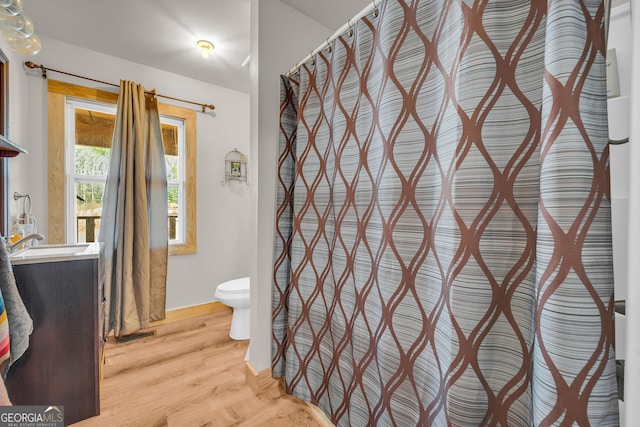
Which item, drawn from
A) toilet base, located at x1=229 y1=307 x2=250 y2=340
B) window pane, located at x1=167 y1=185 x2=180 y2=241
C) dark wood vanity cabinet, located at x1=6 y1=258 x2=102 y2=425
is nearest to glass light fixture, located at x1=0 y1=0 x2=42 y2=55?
dark wood vanity cabinet, located at x1=6 y1=258 x2=102 y2=425

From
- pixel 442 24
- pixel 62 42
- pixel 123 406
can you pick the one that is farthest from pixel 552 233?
pixel 62 42

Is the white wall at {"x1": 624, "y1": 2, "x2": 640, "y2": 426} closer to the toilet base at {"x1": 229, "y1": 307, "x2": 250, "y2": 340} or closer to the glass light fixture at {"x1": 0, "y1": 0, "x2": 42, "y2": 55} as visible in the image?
the glass light fixture at {"x1": 0, "y1": 0, "x2": 42, "y2": 55}

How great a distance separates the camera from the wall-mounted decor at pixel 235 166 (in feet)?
9.77

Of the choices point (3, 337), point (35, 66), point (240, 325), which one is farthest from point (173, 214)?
point (3, 337)

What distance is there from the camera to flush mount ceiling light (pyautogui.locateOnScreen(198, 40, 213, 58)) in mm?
2109

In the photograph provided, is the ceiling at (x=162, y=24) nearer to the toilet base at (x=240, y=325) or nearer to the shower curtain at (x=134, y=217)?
the shower curtain at (x=134, y=217)

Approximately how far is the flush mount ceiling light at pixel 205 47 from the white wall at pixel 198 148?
62 centimetres

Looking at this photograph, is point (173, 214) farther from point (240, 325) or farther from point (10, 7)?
point (10, 7)

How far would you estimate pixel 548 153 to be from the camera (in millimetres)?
609

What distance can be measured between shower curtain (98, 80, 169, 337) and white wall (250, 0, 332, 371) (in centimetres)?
135

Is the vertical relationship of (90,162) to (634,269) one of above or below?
above

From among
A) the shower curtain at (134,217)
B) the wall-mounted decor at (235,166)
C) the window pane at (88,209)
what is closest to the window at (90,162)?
the window pane at (88,209)

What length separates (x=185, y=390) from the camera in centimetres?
165

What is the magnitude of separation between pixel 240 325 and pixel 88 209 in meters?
1.68
